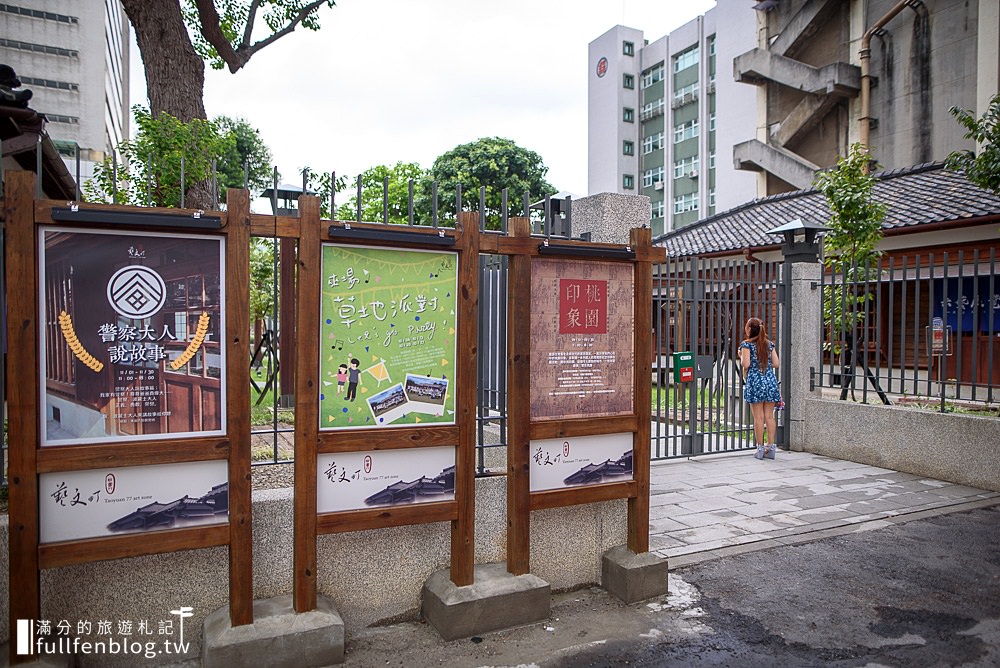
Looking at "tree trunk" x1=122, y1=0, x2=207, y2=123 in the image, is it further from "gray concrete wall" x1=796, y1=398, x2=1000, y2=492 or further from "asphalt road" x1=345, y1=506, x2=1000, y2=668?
"gray concrete wall" x1=796, y1=398, x2=1000, y2=492

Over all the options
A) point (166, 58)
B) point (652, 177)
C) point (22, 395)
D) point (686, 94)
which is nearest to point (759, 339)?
point (22, 395)

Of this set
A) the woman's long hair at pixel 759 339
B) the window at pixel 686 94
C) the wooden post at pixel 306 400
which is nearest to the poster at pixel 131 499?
the wooden post at pixel 306 400

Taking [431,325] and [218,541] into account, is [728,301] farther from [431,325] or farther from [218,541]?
[218,541]

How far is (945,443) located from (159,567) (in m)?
7.80

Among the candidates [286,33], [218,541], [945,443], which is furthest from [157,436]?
[286,33]

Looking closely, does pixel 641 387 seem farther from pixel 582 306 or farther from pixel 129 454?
pixel 129 454

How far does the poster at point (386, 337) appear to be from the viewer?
3709mm

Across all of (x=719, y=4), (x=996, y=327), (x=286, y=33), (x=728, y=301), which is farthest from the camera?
(x=719, y=4)

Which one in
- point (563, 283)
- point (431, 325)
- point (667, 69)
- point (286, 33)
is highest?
point (667, 69)

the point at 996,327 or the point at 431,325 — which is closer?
the point at 431,325

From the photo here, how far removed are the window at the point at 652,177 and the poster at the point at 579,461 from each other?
39844mm

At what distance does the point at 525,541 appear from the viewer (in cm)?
422

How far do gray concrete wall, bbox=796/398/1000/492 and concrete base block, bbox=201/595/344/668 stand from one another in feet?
22.9

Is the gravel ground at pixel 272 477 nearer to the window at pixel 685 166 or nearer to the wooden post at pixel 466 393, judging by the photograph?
the wooden post at pixel 466 393
